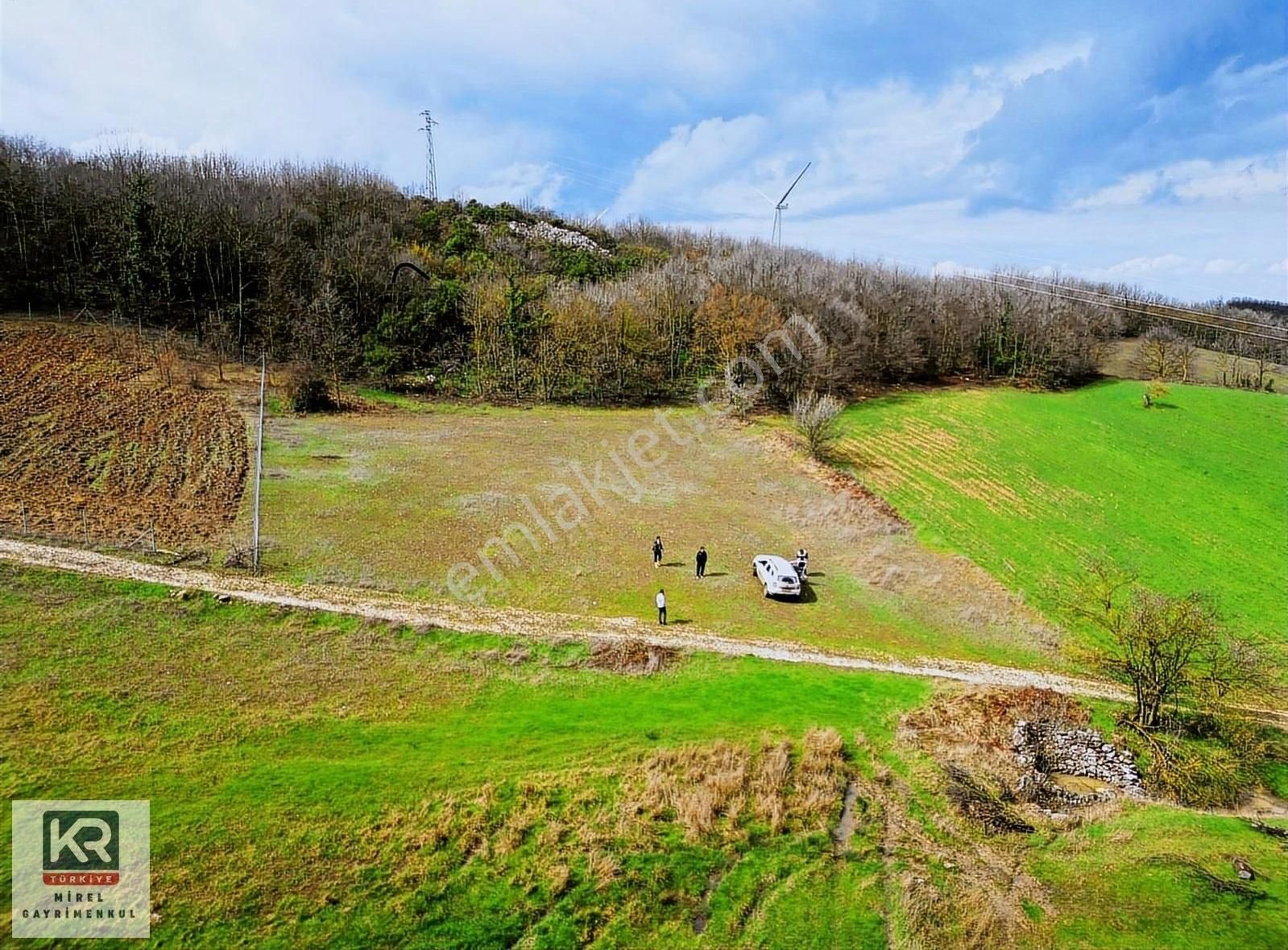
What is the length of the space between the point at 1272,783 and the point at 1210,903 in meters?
9.43

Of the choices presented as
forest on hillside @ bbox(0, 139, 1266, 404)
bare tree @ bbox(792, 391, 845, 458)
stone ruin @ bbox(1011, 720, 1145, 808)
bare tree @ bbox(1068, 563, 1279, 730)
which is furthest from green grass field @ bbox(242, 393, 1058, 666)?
forest on hillside @ bbox(0, 139, 1266, 404)

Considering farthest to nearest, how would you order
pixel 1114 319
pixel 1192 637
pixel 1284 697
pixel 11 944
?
pixel 1114 319 < pixel 1284 697 < pixel 1192 637 < pixel 11 944

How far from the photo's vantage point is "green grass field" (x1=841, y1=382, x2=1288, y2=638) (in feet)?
126

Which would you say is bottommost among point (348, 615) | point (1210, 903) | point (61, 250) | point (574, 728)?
point (1210, 903)

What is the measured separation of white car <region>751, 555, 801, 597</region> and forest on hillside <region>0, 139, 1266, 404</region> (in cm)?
3326

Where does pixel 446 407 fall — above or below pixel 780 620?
above

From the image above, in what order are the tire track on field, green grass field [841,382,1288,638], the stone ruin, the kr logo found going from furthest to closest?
1. green grass field [841,382,1288,638]
2. the tire track on field
3. the stone ruin
4. the kr logo

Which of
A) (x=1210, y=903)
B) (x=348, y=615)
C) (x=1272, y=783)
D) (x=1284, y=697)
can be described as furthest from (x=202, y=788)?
(x=1284, y=697)

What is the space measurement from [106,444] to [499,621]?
1207 inches

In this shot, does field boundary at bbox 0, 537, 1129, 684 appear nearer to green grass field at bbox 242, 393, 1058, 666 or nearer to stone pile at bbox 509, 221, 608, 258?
green grass field at bbox 242, 393, 1058, 666

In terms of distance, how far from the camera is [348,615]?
2792 centimetres

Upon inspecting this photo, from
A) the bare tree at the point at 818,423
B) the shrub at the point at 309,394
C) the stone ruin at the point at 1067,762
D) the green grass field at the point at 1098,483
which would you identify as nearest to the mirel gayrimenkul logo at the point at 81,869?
the stone ruin at the point at 1067,762

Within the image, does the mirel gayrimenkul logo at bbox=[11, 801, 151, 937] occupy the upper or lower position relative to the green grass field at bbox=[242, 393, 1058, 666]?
lower

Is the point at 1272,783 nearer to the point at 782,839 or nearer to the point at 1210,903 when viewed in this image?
the point at 1210,903
